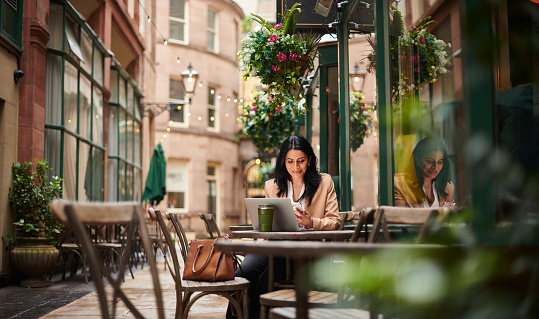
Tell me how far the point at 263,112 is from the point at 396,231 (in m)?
8.62

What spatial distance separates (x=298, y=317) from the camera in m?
1.84

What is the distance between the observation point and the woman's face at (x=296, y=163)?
4594 mm

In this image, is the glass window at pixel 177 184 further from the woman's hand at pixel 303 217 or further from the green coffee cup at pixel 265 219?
the green coffee cup at pixel 265 219

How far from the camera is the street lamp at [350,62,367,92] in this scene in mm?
5948

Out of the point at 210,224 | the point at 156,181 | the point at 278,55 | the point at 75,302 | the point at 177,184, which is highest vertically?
the point at 278,55

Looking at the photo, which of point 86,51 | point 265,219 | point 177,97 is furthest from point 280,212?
point 177,97

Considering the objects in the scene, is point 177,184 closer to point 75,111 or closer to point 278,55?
point 75,111

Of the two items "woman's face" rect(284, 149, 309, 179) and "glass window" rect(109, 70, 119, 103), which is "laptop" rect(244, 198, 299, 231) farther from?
"glass window" rect(109, 70, 119, 103)

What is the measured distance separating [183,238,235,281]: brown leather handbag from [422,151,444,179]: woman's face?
140cm

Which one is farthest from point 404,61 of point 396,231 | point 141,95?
point 141,95

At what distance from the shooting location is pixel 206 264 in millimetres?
3637

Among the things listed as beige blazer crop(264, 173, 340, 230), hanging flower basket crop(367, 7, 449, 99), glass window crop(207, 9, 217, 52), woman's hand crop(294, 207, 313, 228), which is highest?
glass window crop(207, 9, 217, 52)

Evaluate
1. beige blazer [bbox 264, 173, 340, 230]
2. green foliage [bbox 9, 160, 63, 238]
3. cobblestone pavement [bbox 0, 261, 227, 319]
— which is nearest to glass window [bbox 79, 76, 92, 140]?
green foliage [bbox 9, 160, 63, 238]

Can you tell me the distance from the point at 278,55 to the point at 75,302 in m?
3.28
